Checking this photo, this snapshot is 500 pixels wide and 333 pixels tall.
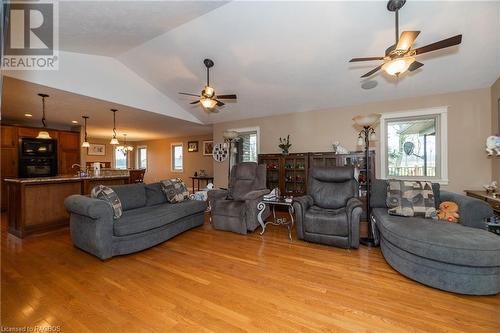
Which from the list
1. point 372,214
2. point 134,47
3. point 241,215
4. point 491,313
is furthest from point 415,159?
point 134,47

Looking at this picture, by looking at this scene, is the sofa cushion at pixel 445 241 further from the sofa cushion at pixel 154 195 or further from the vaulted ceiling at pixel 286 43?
the sofa cushion at pixel 154 195

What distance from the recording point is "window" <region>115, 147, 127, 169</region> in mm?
10148

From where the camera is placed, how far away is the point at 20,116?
18.1 ft

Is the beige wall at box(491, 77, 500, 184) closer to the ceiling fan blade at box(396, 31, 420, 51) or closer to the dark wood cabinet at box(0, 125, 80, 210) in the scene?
the ceiling fan blade at box(396, 31, 420, 51)

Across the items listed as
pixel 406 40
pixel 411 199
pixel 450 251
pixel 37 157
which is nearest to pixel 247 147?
pixel 411 199

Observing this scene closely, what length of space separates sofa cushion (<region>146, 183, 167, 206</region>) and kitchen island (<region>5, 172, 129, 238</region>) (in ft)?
5.05

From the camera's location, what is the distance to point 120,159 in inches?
408

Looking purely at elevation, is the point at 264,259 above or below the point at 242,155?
below

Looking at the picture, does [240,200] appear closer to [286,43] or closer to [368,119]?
[368,119]

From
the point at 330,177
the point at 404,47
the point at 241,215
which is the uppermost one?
the point at 404,47

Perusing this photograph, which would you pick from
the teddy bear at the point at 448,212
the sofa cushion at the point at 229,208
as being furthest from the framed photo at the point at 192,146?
the teddy bear at the point at 448,212

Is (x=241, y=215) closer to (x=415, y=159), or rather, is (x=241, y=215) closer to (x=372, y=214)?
(x=372, y=214)

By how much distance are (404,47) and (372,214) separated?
82.7 inches

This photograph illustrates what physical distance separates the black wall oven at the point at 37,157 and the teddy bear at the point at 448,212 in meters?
8.30
